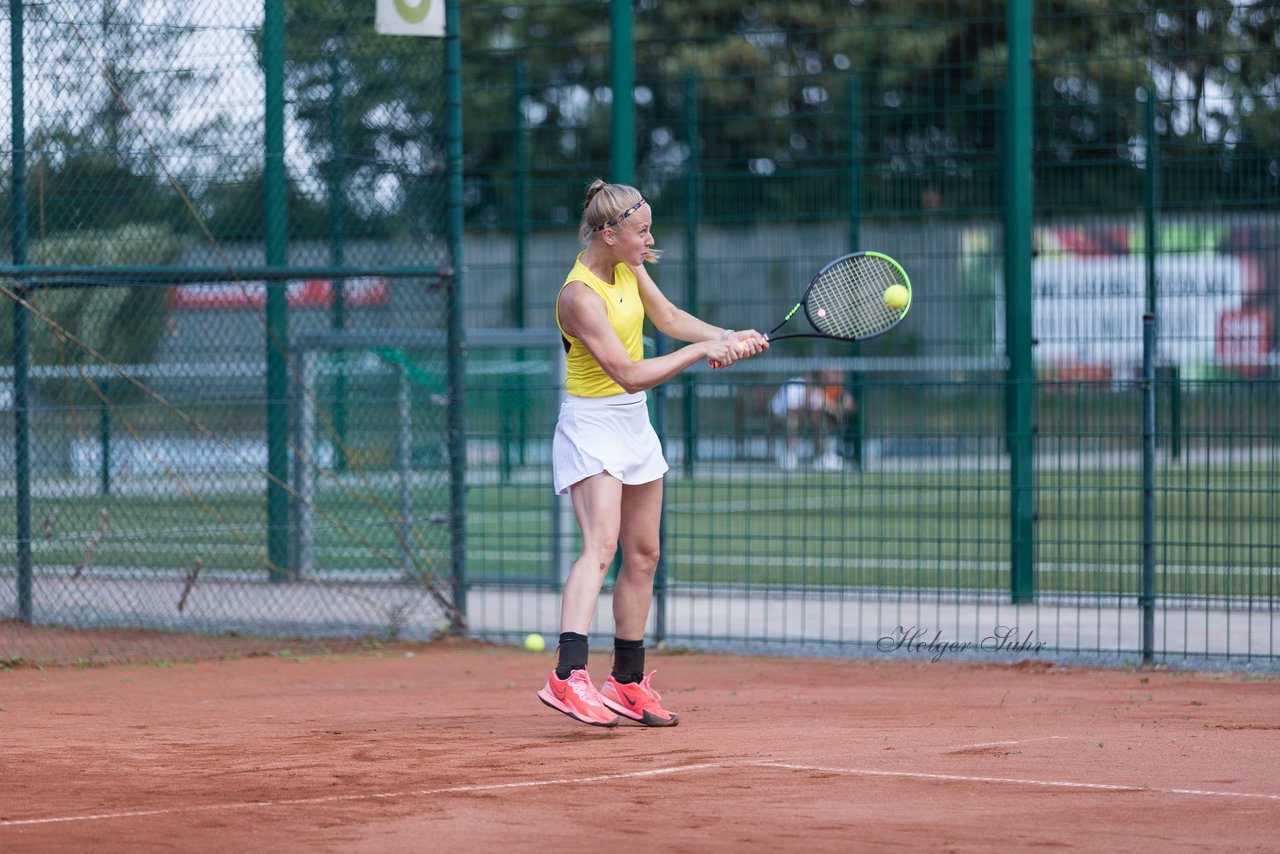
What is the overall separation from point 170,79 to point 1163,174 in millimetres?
7968

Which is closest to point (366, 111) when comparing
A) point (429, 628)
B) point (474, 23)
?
point (429, 628)

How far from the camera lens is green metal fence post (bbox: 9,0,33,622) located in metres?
9.53

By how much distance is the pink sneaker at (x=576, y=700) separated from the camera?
6781 mm

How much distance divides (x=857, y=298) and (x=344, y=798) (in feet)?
10.4

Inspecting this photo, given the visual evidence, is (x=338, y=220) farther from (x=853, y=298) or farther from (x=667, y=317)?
(x=853, y=298)

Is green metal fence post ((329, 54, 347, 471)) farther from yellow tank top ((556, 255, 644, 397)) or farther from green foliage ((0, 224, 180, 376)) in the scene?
yellow tank top ((556, 255, 644, 397))

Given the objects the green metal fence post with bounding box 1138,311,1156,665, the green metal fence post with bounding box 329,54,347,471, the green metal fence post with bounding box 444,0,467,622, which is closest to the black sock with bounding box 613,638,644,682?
the green metal fence post with bounding box 1138,311,1156,665

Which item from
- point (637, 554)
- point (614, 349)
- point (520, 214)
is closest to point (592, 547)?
point (637, 554)

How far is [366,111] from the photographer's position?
1056cm

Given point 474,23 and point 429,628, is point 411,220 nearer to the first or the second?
point 429,628

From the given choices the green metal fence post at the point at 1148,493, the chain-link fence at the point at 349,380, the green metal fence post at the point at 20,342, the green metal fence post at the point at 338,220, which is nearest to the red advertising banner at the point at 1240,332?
the chain-link fence at the point at 349,380

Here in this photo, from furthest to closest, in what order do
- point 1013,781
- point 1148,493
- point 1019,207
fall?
point 1019,207 < point 1148,493 < point 1013,781

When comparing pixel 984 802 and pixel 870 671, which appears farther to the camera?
pixel 870 671

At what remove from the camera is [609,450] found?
6969 millimetres
